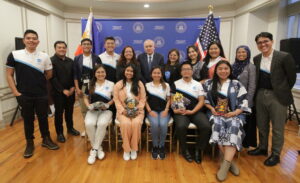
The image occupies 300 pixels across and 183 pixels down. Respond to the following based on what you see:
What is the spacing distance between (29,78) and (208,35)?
3254 mm

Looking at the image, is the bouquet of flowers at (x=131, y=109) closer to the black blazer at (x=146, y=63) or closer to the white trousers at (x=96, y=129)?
the white trousers at (x=96, y=129)

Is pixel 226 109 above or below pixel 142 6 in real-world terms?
below

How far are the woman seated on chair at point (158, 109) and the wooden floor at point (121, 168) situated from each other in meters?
0.19

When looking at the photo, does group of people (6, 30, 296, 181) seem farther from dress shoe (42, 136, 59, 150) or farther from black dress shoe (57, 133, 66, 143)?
black dress shoe (57, 133, 66, 143)

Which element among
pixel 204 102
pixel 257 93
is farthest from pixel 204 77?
pixel 257 93

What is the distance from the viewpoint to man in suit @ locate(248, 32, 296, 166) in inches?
91.7

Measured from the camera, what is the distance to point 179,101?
8.70 feet

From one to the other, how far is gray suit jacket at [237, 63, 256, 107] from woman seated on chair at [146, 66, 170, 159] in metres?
1.00

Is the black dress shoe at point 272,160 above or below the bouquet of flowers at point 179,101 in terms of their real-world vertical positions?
below

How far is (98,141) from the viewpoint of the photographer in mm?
2592

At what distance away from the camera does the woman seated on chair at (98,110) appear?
2.58 meters

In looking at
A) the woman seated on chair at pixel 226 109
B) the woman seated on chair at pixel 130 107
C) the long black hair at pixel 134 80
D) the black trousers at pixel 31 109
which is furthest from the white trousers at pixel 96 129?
the woman seated on chair at pixel 226 109

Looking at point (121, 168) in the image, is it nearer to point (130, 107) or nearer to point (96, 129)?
point (96, 129)

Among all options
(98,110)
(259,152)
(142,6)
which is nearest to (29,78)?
(98,110)
